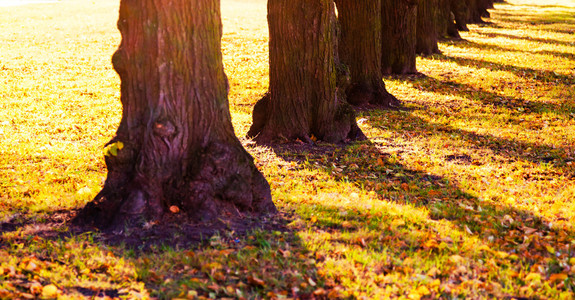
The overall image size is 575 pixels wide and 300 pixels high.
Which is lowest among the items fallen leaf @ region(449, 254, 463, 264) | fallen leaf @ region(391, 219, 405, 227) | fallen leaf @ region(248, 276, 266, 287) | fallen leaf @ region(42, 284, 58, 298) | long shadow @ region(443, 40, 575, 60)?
fallen leaf @ region(449, 254, 463, 264)

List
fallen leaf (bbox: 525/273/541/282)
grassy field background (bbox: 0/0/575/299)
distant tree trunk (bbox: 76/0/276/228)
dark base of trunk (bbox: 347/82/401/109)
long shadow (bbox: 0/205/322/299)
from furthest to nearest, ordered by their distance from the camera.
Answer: dark base of trunk (bbox: 347/82/401/109)
distant tree trunk (bbox: 76/0/276/228)
fallen leaf (bbox: 525/273/541/282)
grassy field background (bbox: 0/0/575/299)
long shadow (bbox: 0/205/322/299)

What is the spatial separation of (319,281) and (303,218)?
127 cm

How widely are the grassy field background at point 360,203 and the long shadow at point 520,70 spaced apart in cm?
23

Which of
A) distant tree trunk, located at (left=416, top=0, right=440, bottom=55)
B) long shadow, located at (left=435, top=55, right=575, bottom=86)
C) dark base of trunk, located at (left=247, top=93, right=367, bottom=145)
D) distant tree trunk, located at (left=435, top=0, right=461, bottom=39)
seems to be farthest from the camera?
distant tree trunk, located at (left=435, top=0, right=461, bottom=39)

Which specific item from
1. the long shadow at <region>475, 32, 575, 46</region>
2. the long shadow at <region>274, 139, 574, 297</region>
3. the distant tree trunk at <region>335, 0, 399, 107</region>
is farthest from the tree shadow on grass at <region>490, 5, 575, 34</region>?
the long shadow at <region>274, 139, 574, 297</region>

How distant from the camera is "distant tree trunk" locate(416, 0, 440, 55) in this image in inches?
669

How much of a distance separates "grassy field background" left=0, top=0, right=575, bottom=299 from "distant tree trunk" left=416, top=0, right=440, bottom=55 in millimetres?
4258

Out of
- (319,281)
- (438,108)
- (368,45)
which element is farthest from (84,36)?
(319,281)

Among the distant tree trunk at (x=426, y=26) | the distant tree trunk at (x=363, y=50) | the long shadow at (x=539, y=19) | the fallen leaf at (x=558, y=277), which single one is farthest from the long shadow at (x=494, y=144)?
the long shadow at (x=539, y=19)

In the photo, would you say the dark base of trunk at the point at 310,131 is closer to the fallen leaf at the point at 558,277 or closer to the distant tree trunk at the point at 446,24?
the fallen leaf at the point at 558,277

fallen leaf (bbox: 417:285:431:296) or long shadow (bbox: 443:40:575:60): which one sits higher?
long shadow (bbox: 443:40:575:60)

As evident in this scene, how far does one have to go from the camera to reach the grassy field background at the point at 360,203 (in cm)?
423

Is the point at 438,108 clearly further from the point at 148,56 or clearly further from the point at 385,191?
the point at 148,56

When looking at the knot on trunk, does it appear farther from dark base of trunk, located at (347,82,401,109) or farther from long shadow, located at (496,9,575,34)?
long shadow, located at (496,9,575,34)
